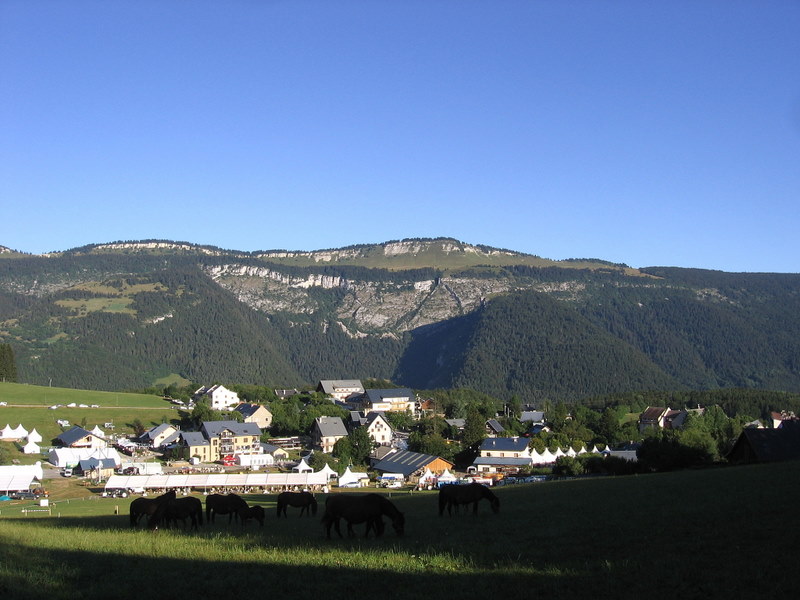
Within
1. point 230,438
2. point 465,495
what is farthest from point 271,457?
point 465,495

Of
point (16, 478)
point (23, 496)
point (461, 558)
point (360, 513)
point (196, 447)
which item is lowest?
point (196, 447)

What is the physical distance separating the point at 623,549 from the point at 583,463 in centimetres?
4995

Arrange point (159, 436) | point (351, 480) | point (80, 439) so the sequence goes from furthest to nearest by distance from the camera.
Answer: point (159, 436), point (80, 439), point (351, 480)

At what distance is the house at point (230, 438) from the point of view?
10126 centimetres

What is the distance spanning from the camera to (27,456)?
9088 cm

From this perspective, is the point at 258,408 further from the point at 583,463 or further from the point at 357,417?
the point at 583,463

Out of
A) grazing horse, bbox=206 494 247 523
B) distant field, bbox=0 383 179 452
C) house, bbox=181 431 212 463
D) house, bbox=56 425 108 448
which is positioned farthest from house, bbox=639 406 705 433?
grazing horse, bbox=206 494 247 523

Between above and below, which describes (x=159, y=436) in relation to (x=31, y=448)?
below

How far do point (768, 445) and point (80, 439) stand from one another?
84511 mm

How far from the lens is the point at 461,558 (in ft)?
50.8

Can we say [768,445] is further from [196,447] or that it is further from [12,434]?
[12,434]

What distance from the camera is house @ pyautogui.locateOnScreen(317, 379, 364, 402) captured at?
165m

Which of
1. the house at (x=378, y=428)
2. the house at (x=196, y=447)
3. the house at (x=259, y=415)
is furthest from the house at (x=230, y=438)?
the house at (x=378, y=428)

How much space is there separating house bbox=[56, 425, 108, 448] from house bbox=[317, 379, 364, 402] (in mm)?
66039
